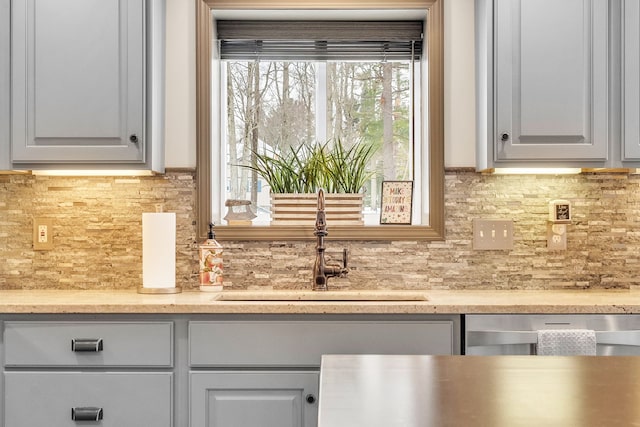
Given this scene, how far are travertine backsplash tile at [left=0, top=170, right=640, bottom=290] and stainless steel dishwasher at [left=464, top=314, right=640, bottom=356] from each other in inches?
21.9

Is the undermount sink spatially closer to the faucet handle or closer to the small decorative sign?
the faucet handle

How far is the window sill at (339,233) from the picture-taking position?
268 cm

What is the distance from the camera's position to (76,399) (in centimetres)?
211

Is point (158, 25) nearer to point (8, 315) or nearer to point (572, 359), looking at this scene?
point (8, 315)

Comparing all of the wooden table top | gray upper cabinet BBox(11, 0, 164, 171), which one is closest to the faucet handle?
gray upper cabinet BBox(11, 0, 164, 171)

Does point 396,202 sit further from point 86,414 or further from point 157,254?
point 86,414

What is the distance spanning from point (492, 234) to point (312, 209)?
2.55 ft

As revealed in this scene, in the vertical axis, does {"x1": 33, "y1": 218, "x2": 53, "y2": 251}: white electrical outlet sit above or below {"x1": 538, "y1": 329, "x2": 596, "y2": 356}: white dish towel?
above

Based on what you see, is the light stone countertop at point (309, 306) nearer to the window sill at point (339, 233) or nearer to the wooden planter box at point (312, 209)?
the window sill at point (339, 233)

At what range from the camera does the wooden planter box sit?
2.73 m

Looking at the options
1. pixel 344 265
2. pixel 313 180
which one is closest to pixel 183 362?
pixel 344 265

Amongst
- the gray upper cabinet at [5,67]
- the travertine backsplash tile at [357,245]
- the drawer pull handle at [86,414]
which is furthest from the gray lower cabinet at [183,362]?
the gray upper cabinet at [5,67]

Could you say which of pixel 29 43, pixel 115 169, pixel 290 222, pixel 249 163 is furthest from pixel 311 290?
pixel 29 43

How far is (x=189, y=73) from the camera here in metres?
2.70
